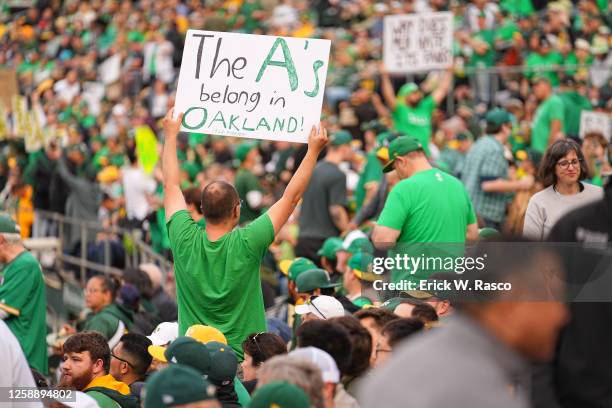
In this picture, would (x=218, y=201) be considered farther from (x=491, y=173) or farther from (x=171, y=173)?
(x=491, y=173)

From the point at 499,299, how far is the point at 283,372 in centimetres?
111

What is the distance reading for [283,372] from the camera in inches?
179

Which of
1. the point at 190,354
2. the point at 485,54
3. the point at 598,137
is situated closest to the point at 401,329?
the point at 190,354

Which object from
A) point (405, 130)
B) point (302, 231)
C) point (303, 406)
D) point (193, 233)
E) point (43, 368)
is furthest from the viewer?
point (405, 130)

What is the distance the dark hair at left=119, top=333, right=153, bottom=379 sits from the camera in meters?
7.22

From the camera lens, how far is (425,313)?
6.45m

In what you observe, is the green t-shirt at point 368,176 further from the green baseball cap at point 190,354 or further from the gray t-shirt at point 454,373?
the gray t-shirt at point 454,373

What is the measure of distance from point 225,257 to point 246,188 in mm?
7117

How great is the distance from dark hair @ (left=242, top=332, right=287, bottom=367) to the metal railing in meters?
6.68

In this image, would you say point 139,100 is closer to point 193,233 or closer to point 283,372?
point 193,233

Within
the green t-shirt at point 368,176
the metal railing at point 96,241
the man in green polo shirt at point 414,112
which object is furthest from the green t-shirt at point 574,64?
A: the metal railing at point 96,241

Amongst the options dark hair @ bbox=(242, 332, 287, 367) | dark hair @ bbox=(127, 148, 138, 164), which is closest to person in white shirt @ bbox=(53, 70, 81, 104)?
dark hair @ bbox=(127, 148, 138, 164)

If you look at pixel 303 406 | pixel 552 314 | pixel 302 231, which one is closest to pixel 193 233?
pixel 303 406

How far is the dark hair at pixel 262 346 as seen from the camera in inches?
256
